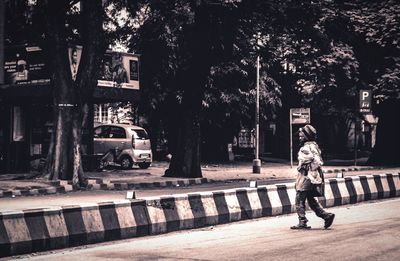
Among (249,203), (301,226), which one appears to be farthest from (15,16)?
(301,226)

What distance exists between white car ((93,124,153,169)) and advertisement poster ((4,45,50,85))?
18.3 ft

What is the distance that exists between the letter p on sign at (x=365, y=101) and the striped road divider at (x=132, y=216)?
56.0 ft

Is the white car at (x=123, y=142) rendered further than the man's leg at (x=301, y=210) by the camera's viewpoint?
Yes

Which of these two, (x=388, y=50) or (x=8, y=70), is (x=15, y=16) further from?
(x=388, y=50)

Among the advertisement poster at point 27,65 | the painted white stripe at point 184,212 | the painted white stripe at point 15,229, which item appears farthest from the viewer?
the advertisement poster at point 27,65

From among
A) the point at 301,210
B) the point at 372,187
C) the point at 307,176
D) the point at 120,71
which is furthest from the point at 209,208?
the point at 120,71

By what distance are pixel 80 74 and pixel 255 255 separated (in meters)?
14.9

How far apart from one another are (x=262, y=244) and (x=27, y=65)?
18.2 meters

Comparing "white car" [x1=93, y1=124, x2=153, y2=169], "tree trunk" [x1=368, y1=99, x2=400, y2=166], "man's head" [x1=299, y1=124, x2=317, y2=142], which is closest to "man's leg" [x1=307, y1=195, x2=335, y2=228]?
"man's head" [x1=299, y1=124, x2=317, y2=142]

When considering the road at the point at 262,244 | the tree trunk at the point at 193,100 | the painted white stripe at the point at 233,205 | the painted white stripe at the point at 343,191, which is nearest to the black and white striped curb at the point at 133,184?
the tree trunk at the point at 193,100

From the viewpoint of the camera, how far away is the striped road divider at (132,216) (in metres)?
9.21

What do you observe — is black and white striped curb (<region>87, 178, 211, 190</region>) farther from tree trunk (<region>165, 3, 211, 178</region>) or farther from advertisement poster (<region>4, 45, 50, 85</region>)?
advertisement poster (<region>4, 45, 50, 85</region>)

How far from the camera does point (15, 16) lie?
2431cm

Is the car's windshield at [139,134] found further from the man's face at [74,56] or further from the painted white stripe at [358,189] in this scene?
the painted white stripe at [358,189]
